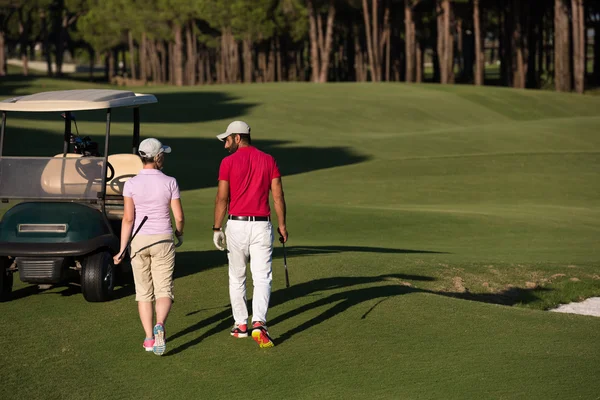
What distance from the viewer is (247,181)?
9.14 meters

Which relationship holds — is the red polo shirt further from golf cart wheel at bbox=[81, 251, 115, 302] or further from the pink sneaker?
golf cart wheel at bbox=[81, 251, 115, 302]

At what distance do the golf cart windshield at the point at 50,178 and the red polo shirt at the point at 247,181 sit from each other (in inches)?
108

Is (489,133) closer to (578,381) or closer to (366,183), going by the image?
(366,183)

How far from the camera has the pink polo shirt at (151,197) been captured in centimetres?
898

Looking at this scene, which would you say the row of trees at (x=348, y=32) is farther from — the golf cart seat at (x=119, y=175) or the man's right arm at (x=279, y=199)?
the man's right arm at (x=279, y=199)

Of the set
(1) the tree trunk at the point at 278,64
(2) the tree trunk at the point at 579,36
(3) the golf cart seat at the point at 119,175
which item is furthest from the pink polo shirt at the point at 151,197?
(1) the tree trunk at the point at 278,64

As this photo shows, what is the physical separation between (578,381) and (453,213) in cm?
1344

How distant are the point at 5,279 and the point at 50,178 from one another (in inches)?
49.2

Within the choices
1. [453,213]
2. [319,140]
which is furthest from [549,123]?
[453,213]

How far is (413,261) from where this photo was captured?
48.0ft

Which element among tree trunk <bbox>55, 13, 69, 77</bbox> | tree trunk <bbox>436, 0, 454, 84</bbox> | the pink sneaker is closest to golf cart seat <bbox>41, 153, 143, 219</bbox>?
the pink sneaker

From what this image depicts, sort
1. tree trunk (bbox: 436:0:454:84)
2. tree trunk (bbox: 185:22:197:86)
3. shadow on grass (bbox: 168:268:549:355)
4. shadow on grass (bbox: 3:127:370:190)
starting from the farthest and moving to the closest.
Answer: tree trunk (bbox: 185:22:197:86)
tree trunk (bbox: 436:0:454:84)
shadow on grass (bbox: 3:127:370:190)
shadow on grass (bbox: 168:268:549:355)

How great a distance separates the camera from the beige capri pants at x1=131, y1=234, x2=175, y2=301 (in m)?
8.98

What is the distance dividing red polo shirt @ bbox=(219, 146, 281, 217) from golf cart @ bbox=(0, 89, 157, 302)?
2.29 m
